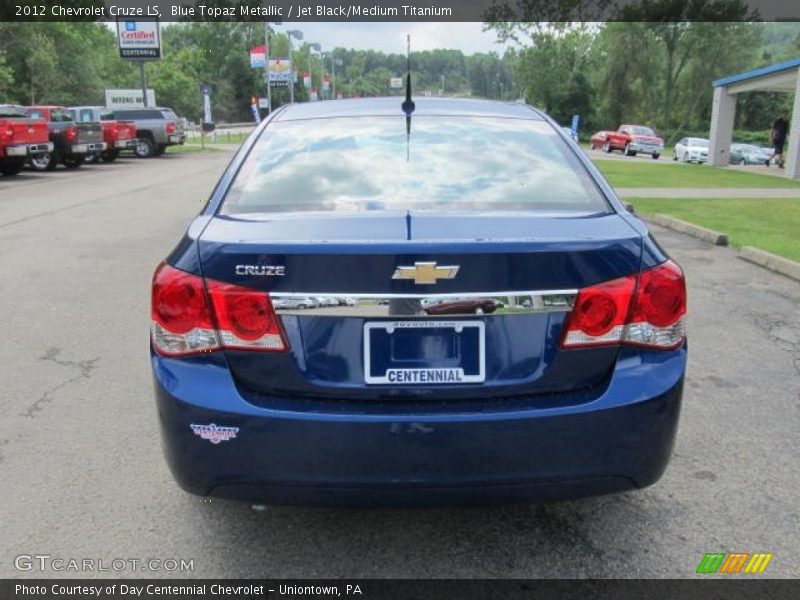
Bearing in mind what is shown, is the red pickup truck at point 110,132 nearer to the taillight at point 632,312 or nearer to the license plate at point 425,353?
the license plate at point 425,353

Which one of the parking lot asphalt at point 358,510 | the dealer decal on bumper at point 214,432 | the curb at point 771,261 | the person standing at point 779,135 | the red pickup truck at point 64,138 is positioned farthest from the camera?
the person standing at point 779,135

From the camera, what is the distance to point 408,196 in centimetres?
287

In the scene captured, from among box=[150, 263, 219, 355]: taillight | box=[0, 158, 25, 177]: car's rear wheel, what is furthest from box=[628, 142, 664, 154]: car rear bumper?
box=[150, 263, 219, 355]: taillight

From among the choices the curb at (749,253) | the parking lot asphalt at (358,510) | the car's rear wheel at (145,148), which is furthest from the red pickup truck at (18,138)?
the curb at (749,253)

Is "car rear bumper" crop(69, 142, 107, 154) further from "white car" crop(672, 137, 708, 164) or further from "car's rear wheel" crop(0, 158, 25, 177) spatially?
"white car" crop(672, 137, 708, 164)

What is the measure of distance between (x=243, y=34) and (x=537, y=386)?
119 metres

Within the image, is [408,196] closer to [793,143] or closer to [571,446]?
[571,446]

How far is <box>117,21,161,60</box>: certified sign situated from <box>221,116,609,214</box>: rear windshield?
41455mm

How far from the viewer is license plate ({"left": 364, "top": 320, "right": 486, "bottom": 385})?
234 cm

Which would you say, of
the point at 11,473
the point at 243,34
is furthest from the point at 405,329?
the point at 243,34

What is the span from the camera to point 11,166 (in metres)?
20.7

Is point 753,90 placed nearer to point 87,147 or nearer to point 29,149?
point 87,147

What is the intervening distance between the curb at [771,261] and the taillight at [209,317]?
682 centimetres

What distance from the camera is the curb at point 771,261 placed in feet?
25.3
